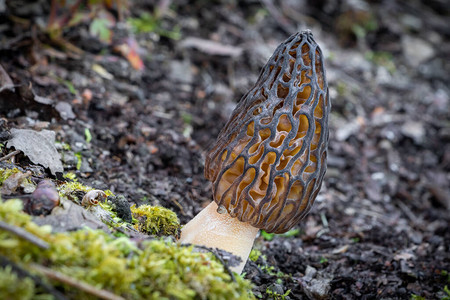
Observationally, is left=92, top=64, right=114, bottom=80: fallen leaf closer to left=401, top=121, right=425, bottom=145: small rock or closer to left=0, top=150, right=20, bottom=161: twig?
left=0, top=150, right=20, bottom=161: twig

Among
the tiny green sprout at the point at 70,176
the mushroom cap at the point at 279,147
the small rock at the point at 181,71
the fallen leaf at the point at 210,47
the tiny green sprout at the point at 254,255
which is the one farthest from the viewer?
the fallen leaf at the point at 210,47

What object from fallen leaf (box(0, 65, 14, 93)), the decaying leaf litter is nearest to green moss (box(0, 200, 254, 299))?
the decaying leaf litter

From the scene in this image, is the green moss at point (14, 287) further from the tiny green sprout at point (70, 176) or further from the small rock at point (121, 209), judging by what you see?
the tiny green sprout at point (70, 176)

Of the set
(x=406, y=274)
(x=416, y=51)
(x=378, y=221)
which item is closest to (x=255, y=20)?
(x=416, y=51)

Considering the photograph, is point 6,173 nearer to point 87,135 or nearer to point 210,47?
point 87,135

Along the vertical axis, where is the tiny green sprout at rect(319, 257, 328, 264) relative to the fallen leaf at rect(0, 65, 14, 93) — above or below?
below

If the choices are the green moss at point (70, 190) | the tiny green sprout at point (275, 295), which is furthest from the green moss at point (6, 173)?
the tiny green sprout at point (275, 295)

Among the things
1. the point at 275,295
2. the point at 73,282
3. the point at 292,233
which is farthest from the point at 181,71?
the point at 73,282
